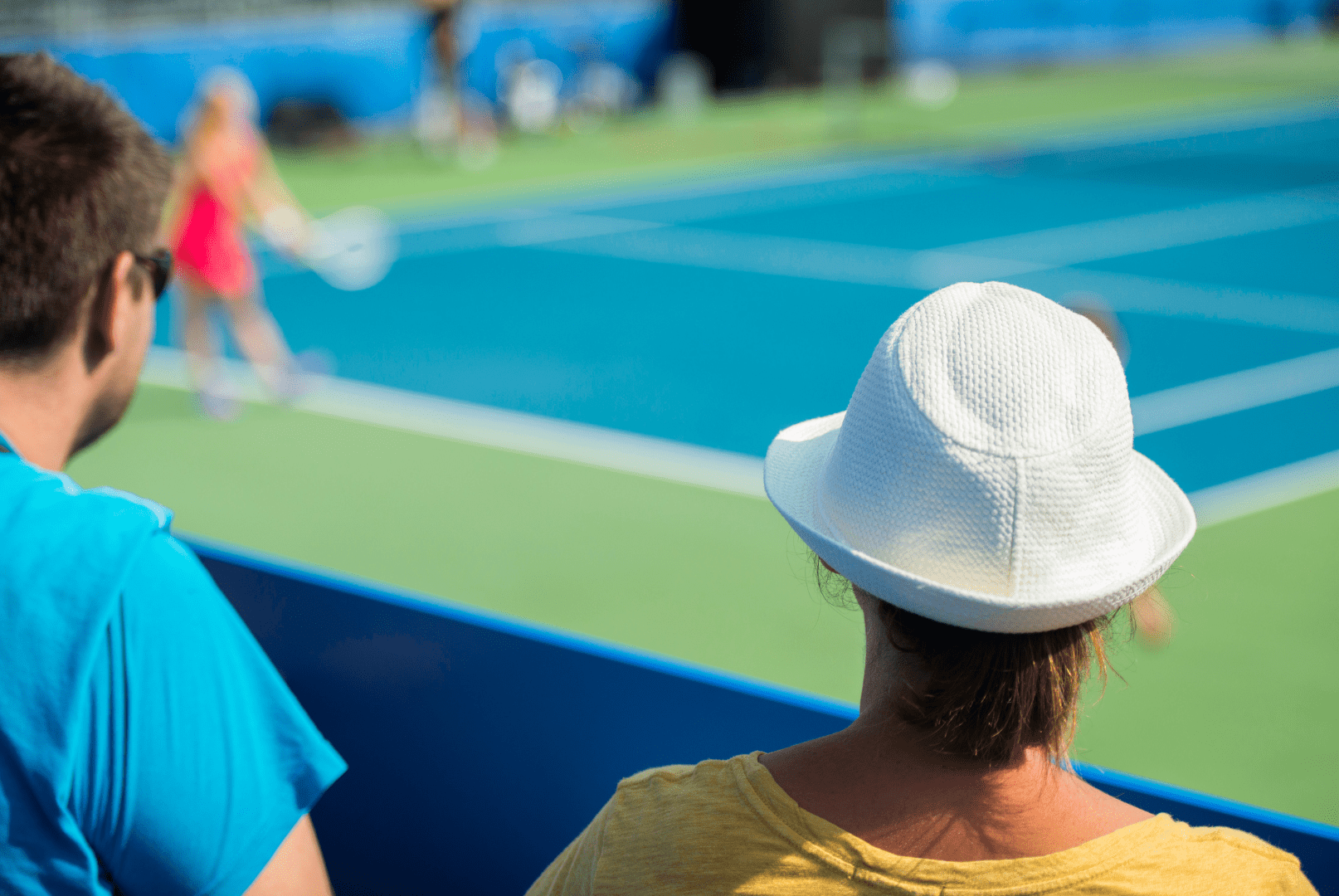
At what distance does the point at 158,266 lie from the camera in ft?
6.38

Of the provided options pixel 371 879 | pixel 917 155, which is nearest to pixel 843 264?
pixel 917 155

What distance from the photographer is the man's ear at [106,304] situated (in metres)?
1.83

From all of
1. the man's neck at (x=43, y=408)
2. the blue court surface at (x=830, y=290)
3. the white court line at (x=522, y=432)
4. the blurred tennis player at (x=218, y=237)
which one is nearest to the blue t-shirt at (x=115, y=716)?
the man's neck at (x=43, y=408)

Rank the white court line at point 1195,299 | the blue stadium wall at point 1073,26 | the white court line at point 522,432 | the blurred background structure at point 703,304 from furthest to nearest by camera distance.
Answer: the blue stadium wall at point 1073,26 < the white court line at point 1195,299 < the white court line at point 522,432 < the blurred background structure at point 703,304

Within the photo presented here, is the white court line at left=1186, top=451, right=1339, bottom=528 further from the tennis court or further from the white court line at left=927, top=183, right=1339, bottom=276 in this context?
the white court line at left=927, top=183, right=1339, bottom=276

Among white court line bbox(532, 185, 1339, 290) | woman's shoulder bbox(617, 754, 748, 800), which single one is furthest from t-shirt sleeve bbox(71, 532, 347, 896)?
white court line bbox(532, 185, 1339, 290)

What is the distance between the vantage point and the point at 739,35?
2903 centimetres

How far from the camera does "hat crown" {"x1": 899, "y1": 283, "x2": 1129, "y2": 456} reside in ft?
4.58

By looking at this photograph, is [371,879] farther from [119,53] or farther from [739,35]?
[739,35]

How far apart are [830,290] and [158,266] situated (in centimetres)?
1053

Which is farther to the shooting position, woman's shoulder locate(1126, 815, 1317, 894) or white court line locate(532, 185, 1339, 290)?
white court line locate(532, 185, 1339, 290)

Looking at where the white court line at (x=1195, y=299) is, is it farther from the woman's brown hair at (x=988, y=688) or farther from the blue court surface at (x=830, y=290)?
the woman's brown hair at (x=988, y=688)

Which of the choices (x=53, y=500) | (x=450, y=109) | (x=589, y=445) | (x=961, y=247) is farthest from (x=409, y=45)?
(x=53, y=500)

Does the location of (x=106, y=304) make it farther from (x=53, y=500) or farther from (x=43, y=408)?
(x=53, y=500)
